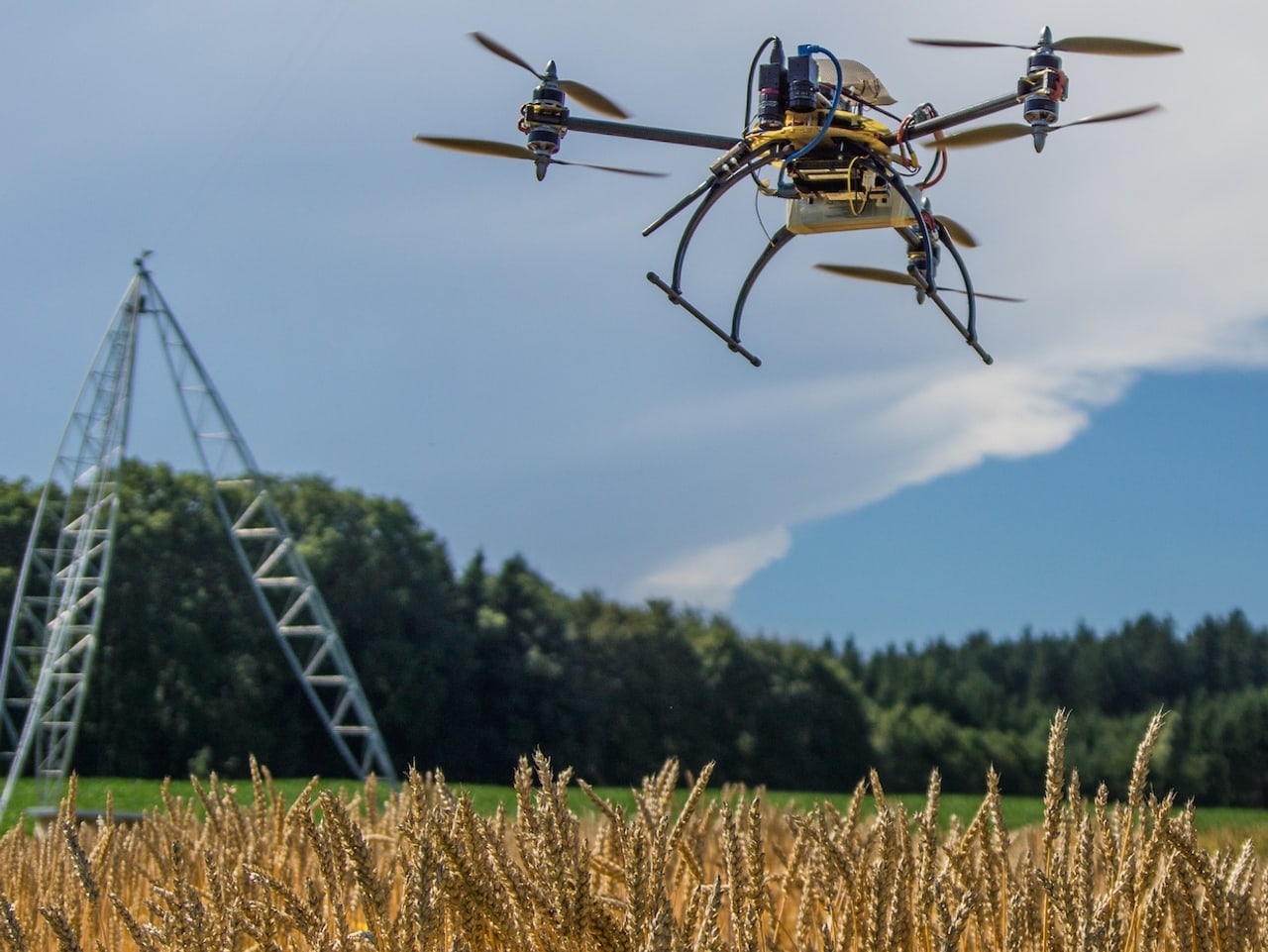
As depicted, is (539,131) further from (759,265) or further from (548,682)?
(548,682)

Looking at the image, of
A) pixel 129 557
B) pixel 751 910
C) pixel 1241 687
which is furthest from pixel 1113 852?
pixel 1241 687

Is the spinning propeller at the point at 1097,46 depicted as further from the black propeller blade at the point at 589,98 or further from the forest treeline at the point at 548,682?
the forest treeline at the point at 548,682

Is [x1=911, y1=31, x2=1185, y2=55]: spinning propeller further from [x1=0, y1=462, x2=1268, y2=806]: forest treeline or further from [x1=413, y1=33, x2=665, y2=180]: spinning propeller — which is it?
[x1=0, y1=462, x2=1268, y2=806]: forest treeline

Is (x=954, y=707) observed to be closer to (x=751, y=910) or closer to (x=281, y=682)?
(x=281, y=682)

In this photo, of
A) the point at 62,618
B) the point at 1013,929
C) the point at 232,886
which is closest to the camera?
the point at 1013,929

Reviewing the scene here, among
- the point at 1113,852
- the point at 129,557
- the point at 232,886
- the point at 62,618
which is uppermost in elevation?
the point at 129,557

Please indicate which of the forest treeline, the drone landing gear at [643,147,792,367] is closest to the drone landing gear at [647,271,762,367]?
the drone landing gear at [643,147,792,367]
